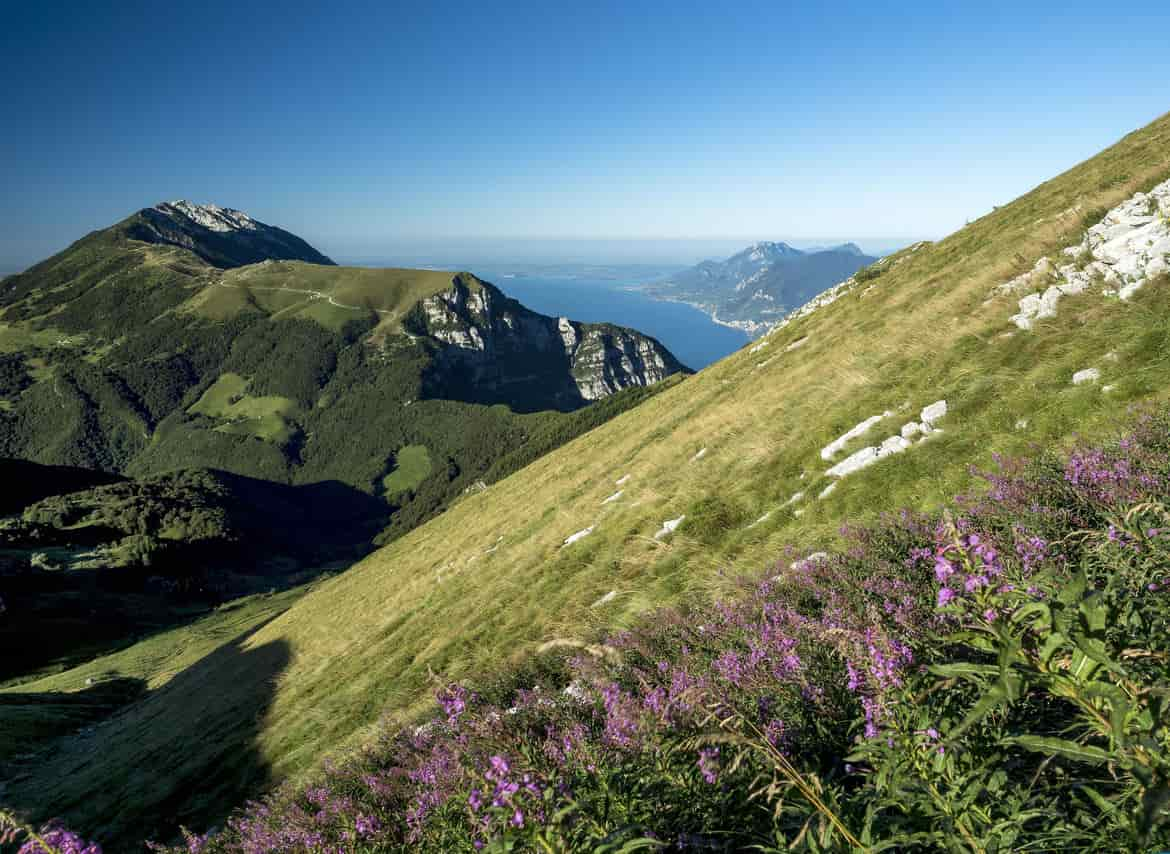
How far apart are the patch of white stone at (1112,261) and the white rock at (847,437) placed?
4.62m

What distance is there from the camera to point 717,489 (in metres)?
16.1

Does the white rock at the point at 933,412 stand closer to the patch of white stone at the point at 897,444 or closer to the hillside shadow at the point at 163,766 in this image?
the patch of white stone at the point at 897,444

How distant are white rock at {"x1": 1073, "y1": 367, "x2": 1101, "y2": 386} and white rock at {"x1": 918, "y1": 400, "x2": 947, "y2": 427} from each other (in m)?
2.38

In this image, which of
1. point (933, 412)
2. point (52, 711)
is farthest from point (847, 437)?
point (52, 711)

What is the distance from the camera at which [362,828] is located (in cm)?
636

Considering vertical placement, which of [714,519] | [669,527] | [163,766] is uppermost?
[714,519]

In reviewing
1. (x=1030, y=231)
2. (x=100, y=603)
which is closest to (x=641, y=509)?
(x=1030, y=231)

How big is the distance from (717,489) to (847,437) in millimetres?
3845

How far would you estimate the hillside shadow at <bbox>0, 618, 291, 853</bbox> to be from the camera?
1617 cm

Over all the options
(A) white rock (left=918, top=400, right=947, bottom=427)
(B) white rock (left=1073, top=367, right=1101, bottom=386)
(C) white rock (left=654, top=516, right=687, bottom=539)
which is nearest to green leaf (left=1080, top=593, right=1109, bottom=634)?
(B) white rock (left=1073, top=367, right=1101, bottom=386)

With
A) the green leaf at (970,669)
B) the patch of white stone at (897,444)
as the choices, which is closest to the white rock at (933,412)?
the patch of white stone at (897,444)

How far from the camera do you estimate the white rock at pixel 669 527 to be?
50.0ft

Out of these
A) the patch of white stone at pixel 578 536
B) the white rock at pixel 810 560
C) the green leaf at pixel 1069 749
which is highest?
the green leaf at pixel 1069 749

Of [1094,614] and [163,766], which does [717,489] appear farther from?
[163,766]
